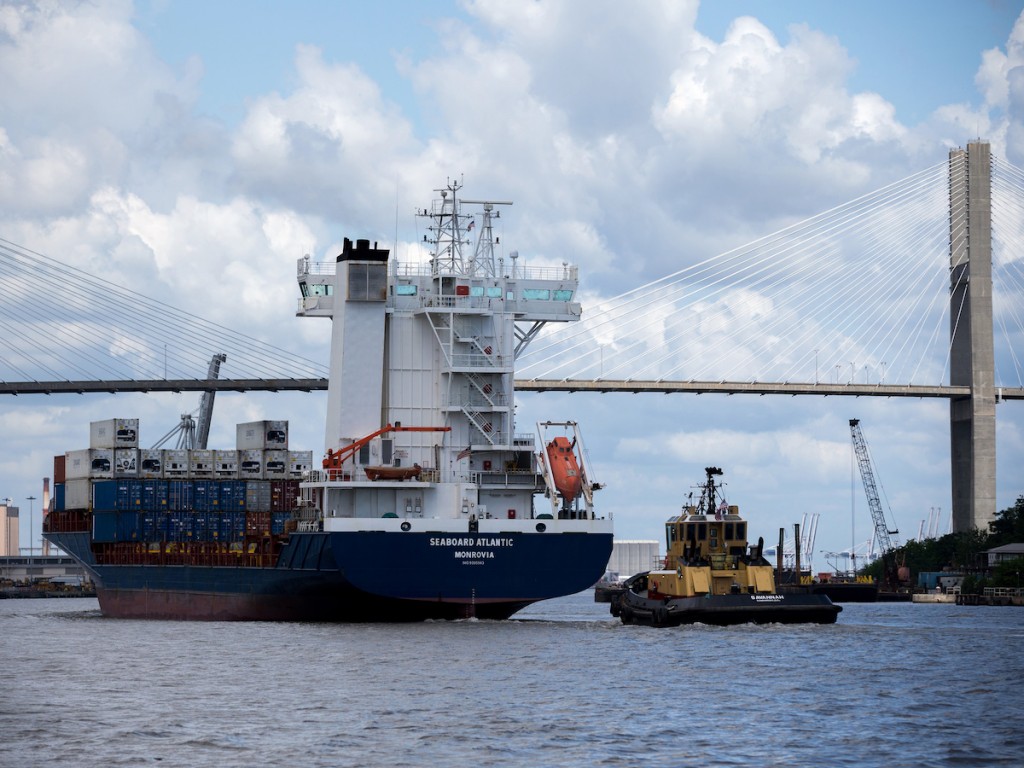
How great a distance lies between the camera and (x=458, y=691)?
32.2 meters

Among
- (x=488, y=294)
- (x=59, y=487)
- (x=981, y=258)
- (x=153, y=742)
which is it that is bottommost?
(x=153, y=742)

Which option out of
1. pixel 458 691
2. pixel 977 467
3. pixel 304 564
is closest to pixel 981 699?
pixel 458 691

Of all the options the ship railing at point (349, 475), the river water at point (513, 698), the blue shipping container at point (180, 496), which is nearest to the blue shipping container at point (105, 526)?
the blue shipping container at point (180, 496)

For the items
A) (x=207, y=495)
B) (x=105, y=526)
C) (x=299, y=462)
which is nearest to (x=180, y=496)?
(x=207, y=495)

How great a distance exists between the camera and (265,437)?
2502 inches

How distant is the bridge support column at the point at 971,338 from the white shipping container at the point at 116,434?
51.2 metres

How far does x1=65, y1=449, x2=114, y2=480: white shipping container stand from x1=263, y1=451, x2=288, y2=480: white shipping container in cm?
637

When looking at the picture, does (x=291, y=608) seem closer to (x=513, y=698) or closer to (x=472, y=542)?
(x=472, y=542)

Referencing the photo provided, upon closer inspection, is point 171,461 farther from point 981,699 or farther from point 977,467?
point 977,467

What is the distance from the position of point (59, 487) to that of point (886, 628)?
115ft

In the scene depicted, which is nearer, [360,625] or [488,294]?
[360,625]

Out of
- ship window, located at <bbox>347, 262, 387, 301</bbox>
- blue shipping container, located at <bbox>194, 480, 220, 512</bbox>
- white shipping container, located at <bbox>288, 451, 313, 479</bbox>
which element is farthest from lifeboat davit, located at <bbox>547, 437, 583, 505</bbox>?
blue shipping container, located at <bbox>194, 480, 220, 512</bbox>

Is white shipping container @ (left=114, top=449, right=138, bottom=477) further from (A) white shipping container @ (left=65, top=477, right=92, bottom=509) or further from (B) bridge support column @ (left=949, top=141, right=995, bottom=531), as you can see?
(B) bridge support column @ (left=949, top=141, right=995, bottom=531)

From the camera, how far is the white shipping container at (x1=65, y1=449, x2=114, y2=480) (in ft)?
212
